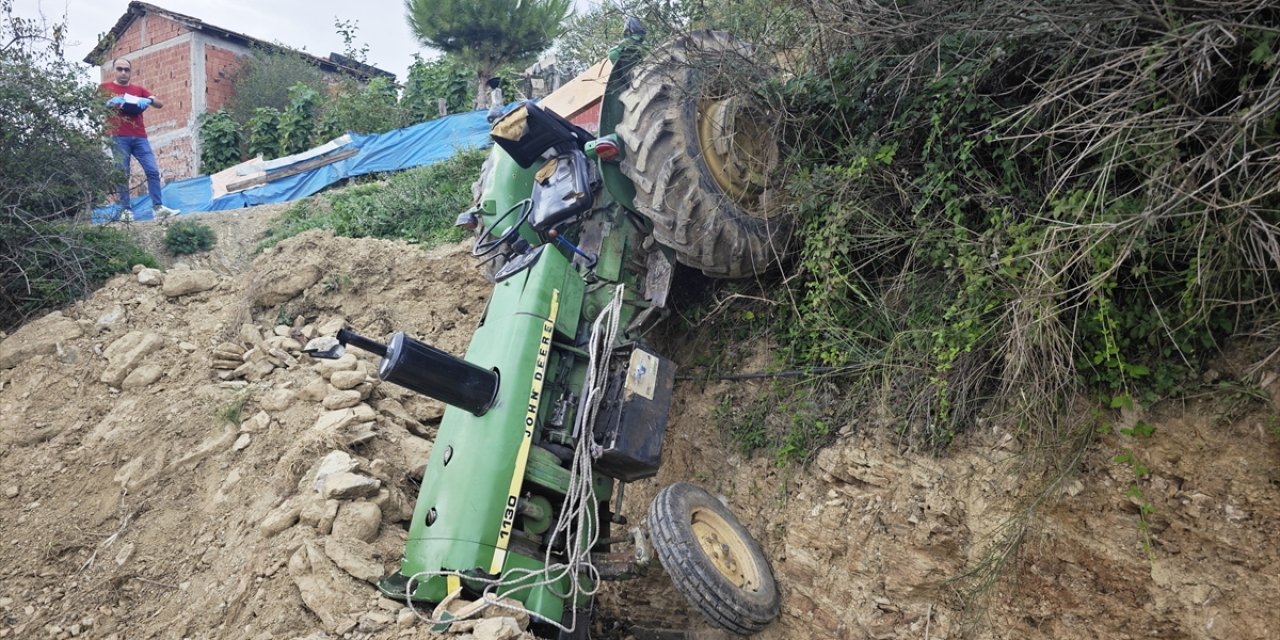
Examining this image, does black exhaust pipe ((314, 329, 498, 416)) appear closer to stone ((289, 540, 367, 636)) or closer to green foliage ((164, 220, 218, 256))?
stone ((289, 540, 367, 636))

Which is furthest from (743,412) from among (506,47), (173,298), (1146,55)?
(506,47)

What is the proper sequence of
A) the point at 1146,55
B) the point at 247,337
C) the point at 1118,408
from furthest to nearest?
the point at 247,337
the point at 1118,408
the point at 1146,55

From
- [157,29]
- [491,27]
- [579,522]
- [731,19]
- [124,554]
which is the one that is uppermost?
[491,27]

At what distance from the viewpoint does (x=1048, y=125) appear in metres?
3.71

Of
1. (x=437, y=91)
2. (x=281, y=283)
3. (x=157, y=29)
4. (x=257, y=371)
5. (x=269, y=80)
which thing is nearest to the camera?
(x=257, y=371)

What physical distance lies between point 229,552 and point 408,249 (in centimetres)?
322

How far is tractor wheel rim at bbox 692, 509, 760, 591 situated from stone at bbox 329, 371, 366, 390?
2.45 m

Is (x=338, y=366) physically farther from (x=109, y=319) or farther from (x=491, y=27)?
(x=491, y=27)

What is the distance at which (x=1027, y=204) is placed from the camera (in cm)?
379

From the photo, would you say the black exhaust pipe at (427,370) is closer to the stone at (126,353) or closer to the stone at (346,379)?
the stone at (346,379)

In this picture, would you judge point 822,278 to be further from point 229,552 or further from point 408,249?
point 408,249

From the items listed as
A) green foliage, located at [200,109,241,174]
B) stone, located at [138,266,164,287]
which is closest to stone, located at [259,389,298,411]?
stone, located at [138,266,164,287]

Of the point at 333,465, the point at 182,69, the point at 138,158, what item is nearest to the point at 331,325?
the point at 333,465

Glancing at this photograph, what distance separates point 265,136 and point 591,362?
12.2 metres
